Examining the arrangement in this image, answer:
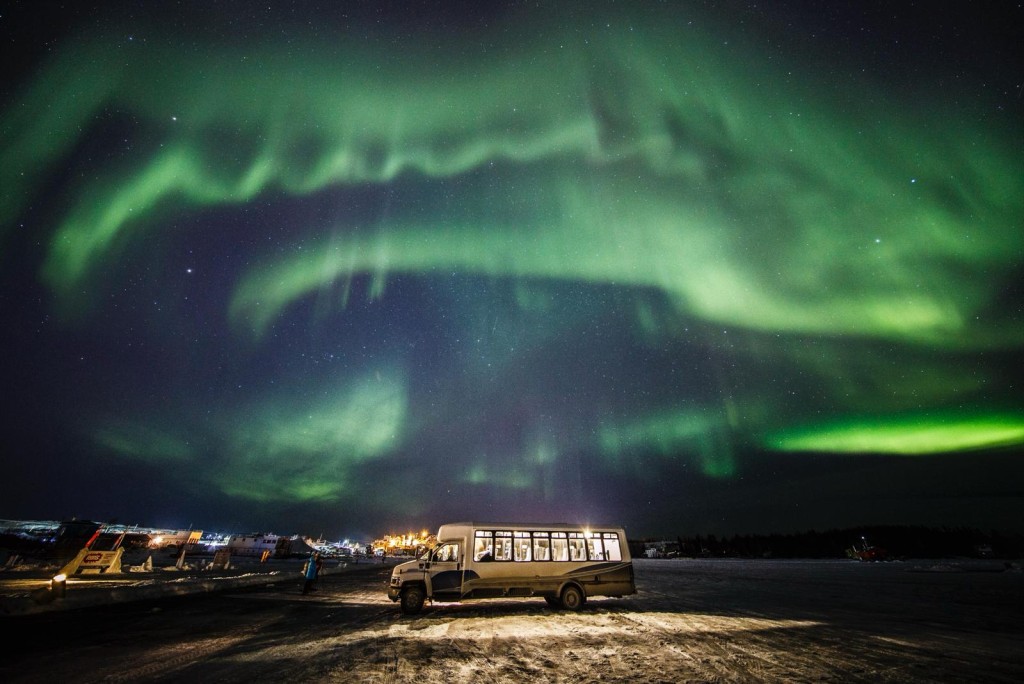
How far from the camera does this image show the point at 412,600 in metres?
17.0

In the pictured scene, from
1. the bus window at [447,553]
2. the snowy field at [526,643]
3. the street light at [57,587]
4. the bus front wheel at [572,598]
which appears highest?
the bus window at [447,553]

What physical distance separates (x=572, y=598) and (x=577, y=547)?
76.1 inches

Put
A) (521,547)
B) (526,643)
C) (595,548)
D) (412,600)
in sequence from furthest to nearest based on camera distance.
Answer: (595,548) < (521,547) < (412,600) < (526,643)

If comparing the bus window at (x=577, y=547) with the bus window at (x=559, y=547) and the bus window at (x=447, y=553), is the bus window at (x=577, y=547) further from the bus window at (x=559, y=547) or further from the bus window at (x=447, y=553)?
the bus window at (x=447, y=553)

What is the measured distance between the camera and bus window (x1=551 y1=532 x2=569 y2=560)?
61.2 feet

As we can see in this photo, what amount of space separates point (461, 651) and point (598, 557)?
1007cm

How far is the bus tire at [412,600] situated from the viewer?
16891mm

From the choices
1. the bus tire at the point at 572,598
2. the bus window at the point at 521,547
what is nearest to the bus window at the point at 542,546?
the bus window at the point at 521,547

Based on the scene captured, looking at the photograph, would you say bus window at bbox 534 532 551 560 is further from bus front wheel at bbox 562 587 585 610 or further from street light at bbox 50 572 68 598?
street light at bbox 50 572 68 598

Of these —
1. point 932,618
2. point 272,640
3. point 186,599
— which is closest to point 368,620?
point 272,640

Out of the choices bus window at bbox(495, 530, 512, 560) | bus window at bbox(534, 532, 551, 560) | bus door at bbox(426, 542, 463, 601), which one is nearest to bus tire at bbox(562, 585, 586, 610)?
bus window at bbox(534, 532, 551, 560)

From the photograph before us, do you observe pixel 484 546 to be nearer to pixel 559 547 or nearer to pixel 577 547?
pixel 559 547

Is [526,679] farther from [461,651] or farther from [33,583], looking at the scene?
[33,583]

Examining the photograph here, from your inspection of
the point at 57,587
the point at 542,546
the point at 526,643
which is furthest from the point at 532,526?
the point at 57,587
